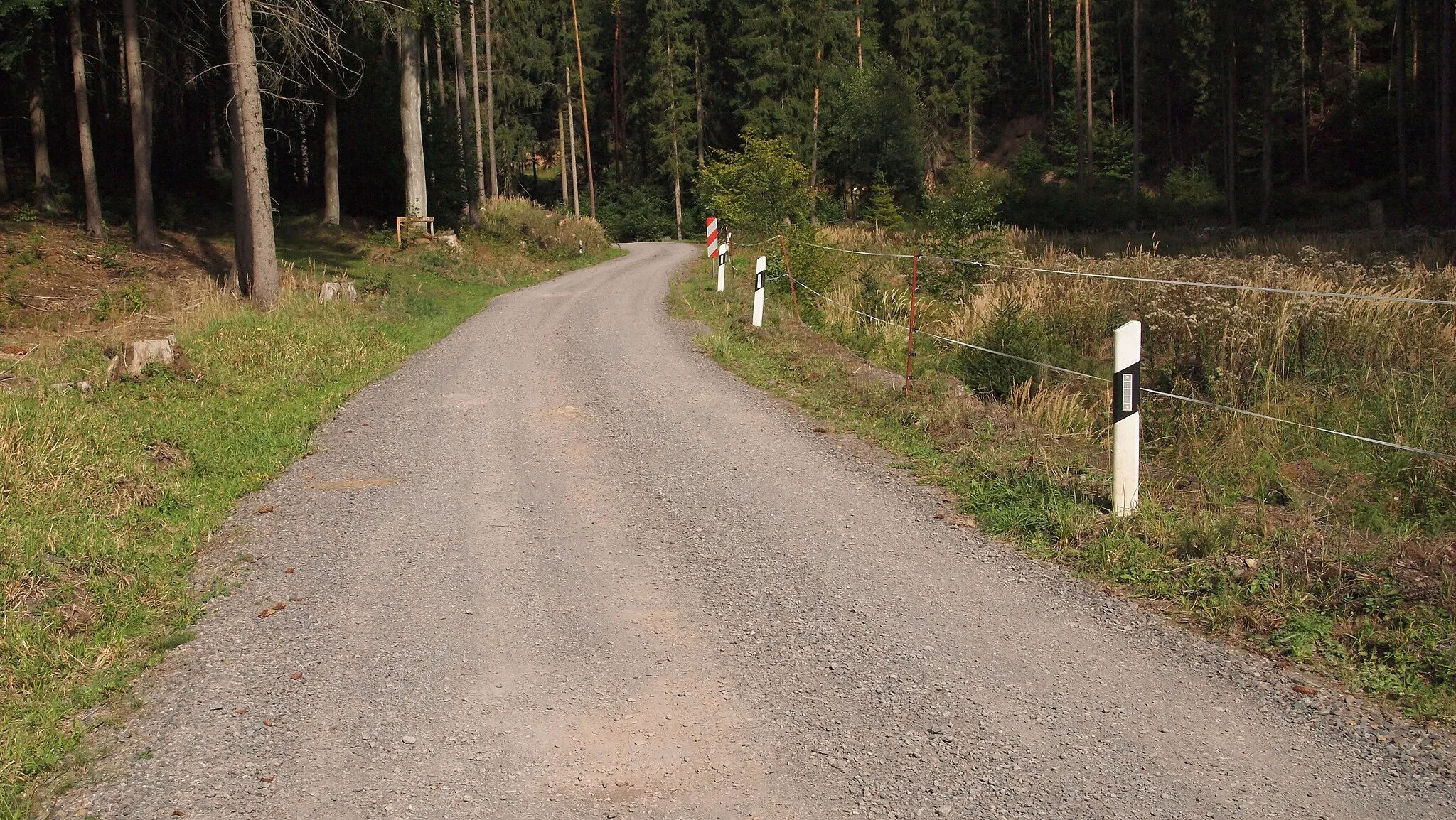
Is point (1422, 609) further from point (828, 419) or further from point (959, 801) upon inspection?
point (828, 419)

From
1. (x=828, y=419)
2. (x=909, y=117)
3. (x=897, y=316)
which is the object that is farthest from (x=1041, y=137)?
(x=828, y=419)

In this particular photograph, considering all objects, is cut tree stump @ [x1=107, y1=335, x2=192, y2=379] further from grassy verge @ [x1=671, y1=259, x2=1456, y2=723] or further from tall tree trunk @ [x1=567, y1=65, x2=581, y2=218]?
tall tree trunk @ [x1=567, y1=65, x2=581, y2=218]

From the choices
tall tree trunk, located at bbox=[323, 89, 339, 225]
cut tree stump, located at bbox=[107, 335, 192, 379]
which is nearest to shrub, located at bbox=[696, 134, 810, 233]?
cut tree stump, located at bbox=[107, 335, 192, 379]

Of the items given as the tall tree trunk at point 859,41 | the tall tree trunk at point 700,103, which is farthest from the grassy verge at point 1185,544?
the tall tree trunk at point 859,41

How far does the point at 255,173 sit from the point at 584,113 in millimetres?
47666

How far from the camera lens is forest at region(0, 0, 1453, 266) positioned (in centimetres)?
2784

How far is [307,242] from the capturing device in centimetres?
3017

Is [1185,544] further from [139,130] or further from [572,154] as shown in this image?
[572,154]

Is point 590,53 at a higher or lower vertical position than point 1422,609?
higher

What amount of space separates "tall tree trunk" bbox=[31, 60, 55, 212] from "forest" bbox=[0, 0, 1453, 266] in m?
0.07

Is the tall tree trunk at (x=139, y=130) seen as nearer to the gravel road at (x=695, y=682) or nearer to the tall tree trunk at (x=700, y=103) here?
the gravel road at (x=695, y=682)

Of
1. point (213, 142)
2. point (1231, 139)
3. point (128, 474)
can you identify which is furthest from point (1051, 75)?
point (128, 474)

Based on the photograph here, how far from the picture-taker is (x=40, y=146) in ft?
90.4

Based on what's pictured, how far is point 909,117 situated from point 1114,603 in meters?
50.0
